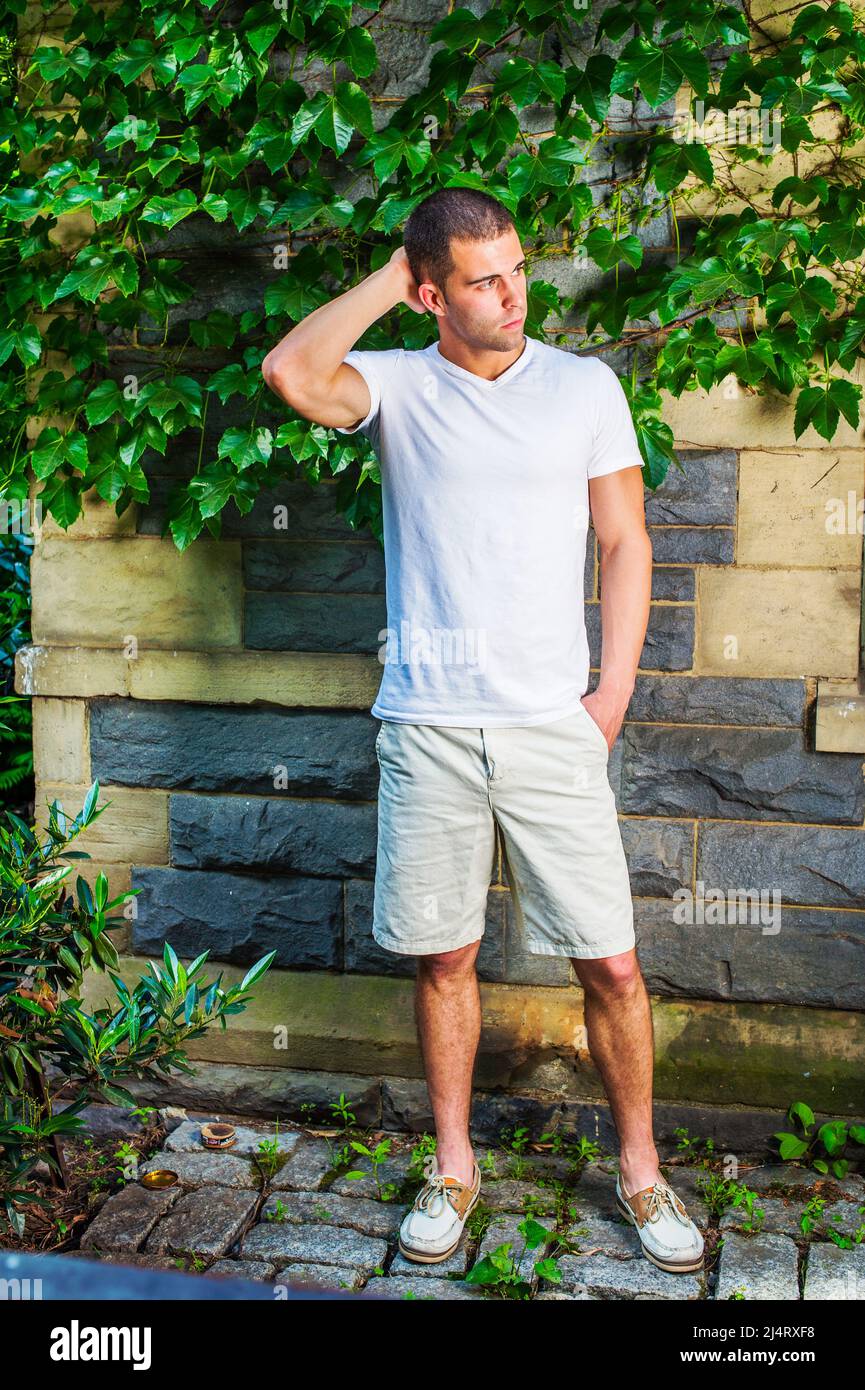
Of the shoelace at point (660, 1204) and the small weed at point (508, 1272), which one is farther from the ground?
the shoelace at point (660, 1204)

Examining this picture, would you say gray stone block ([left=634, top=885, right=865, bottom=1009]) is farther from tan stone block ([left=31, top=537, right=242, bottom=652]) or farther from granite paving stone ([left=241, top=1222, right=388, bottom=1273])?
tan stone block ([left=31, top=537, right=242, bottom=652])

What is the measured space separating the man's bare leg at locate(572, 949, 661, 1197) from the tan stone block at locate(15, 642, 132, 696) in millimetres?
1598

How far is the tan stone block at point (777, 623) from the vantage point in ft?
10.7

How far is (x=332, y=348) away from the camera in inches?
102

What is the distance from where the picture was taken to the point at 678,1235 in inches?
110

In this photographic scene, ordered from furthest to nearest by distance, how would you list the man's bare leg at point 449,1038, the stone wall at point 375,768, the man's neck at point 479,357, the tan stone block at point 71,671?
the tan stone block at point 71,671 → the stone wall at point 375,768 → the man's bare leg at point 449,1038 → the man's neck at point 479,357

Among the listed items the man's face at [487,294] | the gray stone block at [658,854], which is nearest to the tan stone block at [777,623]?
the gray stone block at [658,854]

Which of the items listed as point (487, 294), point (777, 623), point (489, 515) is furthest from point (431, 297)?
point (777, 623)

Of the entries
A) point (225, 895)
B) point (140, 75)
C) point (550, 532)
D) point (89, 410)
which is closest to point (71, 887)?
point (225, 895)

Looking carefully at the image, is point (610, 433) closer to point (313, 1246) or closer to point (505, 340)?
point (505, 340)

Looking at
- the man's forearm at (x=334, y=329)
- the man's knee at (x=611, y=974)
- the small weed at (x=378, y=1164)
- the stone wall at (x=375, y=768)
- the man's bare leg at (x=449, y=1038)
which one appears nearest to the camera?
the man's forearm at (x=334, y=329)

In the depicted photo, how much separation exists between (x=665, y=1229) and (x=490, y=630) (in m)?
1.34

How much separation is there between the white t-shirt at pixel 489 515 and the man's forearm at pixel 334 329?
126 millimetres

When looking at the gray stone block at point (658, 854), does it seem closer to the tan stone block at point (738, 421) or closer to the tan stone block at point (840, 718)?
the tan stone block at point (840, 718)
